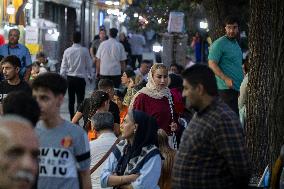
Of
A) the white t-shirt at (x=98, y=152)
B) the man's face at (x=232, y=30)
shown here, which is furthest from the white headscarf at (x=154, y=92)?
the white t-shirt at (x=98, y=152)

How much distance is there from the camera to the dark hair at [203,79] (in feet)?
23.6

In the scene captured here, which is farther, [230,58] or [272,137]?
[230,58]

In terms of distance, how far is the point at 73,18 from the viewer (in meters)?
45.9

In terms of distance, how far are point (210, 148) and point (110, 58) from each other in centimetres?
1450

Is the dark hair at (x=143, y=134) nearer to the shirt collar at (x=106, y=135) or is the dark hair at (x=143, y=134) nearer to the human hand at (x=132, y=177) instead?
the human hand at (x=132, y=177)

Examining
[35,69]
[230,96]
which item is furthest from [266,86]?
[35,69]

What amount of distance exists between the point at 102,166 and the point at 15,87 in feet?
8.41

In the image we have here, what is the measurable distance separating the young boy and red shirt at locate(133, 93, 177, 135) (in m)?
4.99

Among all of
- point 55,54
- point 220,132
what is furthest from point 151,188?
point 55,54

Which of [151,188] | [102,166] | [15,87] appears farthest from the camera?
[15,87]

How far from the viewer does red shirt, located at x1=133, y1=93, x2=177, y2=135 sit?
39.4 ft

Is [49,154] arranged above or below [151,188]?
above

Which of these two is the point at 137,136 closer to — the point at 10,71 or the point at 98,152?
the point at 98,152

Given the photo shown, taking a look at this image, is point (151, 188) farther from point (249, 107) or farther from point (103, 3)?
point (103, 3)
